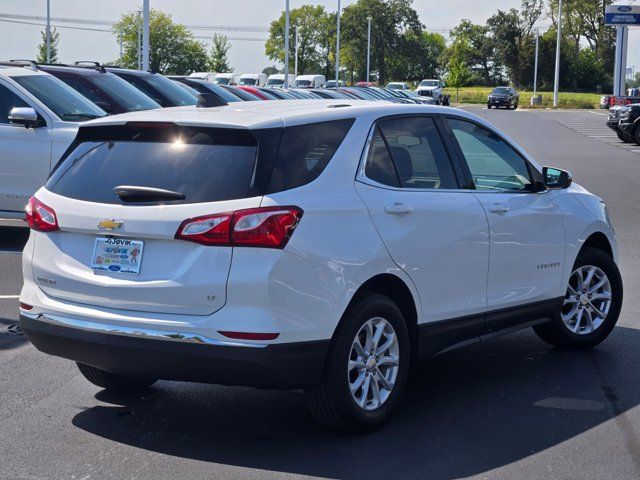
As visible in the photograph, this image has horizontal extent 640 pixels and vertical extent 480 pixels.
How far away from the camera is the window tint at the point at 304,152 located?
Answer: 525 centimetres

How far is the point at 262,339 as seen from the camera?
16.6 feet

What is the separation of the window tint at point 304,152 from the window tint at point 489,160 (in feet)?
3.92

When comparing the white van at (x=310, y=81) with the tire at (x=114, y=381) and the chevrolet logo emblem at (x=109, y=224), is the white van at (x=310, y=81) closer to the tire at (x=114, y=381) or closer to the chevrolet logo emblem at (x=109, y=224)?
the tire at (x=114, y=381)

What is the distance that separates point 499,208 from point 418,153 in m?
0.68

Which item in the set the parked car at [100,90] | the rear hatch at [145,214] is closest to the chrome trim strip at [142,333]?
the rear hatch at [145,214]

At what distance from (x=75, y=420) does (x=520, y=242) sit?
112 inches

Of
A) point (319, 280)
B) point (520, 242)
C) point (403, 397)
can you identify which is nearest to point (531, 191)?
point (520, 242)

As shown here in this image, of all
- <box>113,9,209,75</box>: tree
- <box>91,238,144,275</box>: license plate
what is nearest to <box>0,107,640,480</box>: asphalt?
<box>91,238,144,275</box>: license plate

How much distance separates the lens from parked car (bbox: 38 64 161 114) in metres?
13.9

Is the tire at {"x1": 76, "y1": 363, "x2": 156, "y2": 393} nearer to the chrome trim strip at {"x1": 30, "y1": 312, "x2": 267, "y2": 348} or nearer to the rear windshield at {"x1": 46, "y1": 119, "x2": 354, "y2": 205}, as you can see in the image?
the chrome trim strip at {"x1": 30, "y1": 312, "x2": 267, "y2": 348}

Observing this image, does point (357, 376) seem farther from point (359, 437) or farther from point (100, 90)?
point (100, 90)

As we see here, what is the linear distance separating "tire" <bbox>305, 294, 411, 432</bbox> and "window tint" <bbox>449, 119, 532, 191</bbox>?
4.28ft

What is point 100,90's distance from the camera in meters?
14.1

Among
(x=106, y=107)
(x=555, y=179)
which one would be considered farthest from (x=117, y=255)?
(x=106, y=107)
